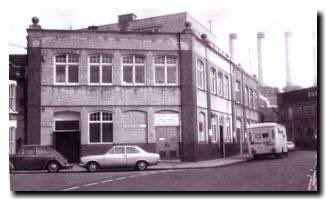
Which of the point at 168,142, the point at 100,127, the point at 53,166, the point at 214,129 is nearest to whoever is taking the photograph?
the point at 53,166

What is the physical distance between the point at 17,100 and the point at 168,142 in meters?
6.68

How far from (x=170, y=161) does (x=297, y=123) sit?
692 cm

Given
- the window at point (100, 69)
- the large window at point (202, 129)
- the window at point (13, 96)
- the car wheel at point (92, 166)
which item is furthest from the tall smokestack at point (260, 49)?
the window at point (13, 96)

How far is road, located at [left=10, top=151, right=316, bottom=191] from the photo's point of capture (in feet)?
47.0

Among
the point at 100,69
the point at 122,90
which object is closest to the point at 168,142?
the point at 122,90

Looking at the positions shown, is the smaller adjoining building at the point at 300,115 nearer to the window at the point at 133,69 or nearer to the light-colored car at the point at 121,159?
the light-colored car at the point at 121,159

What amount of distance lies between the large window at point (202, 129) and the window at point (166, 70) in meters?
2.30

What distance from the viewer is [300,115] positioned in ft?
56.6

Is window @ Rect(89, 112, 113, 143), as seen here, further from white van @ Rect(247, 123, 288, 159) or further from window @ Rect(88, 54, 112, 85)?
white van @ Rect(247, 123, 288, 159)

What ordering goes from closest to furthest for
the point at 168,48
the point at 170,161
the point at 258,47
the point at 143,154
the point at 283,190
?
the point at 283,190 < the point at 258,47 < the point at 143,154 < the point at 170,161 < the point at 168,48

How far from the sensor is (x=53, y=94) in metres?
23.2

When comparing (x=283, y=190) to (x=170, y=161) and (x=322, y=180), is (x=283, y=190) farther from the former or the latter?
(x=170, y=161)

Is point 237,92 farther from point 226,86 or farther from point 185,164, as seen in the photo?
point 185,164

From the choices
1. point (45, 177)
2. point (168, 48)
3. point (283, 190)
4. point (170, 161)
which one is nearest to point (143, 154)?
point (170, 161)
